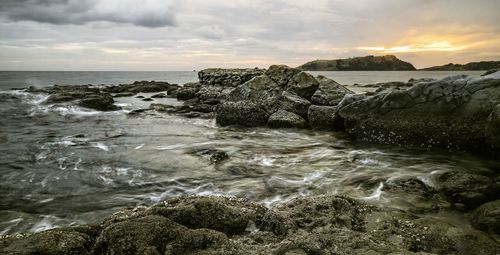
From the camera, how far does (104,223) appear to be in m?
3.94

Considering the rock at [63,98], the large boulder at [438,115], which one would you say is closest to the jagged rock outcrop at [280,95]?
the large boulder at [438,115]

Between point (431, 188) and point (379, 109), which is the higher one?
point (379, 109)

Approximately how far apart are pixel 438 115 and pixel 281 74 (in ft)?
30.5

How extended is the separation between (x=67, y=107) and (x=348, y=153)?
62.8 feet

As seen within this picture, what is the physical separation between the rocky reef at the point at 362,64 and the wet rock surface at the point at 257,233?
191050 millimetres

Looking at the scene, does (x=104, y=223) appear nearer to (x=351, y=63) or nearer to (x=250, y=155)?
(x=250, y=155)

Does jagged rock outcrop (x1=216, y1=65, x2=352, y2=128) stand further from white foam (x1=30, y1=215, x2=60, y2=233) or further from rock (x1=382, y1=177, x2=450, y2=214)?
A: white foam (x1=30, y1=215, x2=60, y2=233)

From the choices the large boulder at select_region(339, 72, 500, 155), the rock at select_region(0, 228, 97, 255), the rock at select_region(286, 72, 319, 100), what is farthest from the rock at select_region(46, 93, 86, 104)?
the rock at select_region(0, 228, 97, 255)

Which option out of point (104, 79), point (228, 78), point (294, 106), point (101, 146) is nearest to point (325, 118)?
point (294, 106)

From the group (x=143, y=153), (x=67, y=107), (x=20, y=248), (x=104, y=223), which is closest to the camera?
(x=20, y=248)

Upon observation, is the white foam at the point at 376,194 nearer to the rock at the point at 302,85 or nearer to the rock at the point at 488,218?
the rock at the point at 488,218

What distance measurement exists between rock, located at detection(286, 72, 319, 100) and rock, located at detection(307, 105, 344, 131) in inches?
119

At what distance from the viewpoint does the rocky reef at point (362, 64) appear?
183000 mm

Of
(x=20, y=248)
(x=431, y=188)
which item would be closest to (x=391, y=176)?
(x=431, y=188)
